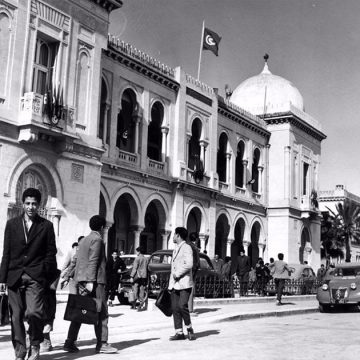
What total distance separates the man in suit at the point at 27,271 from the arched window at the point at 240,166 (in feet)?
92.5

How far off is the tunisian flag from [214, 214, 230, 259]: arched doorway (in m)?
8.89

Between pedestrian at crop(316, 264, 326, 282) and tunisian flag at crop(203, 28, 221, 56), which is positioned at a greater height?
tunisian flag at crop(203, 28, 221, 56)

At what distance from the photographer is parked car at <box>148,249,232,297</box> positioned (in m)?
16.4

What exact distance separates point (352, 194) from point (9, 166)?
185 feet

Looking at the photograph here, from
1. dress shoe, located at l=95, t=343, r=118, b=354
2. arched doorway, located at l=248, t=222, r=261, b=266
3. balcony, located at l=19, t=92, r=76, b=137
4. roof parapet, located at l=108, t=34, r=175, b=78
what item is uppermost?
roof parapet, located at l=108, t=34, r=175, b=78

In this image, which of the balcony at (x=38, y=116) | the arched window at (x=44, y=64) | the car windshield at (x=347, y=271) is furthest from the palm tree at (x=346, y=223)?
the balcony at (x=38, y=116)

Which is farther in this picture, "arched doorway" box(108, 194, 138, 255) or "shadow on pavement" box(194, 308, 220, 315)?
"arched doorway" box(108, 194, 138, 255)

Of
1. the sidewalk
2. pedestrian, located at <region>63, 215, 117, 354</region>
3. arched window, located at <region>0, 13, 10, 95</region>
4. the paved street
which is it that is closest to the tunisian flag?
arched window, located at <region>0, 13, 10, 95</region>

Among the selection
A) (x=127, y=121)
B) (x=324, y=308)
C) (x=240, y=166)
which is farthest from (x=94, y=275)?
(x=240, y=166)

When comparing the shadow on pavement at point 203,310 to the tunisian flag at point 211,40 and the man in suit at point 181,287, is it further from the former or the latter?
the tunisian flag at point 211,40

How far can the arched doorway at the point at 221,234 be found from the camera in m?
32.2

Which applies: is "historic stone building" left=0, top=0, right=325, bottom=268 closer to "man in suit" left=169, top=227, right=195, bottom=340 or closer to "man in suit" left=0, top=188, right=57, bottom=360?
"man in suit" left=169, top=227, right=195, bottom=340

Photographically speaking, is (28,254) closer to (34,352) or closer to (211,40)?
(34,352)

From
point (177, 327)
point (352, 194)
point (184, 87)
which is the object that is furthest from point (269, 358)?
point (352, 194)
